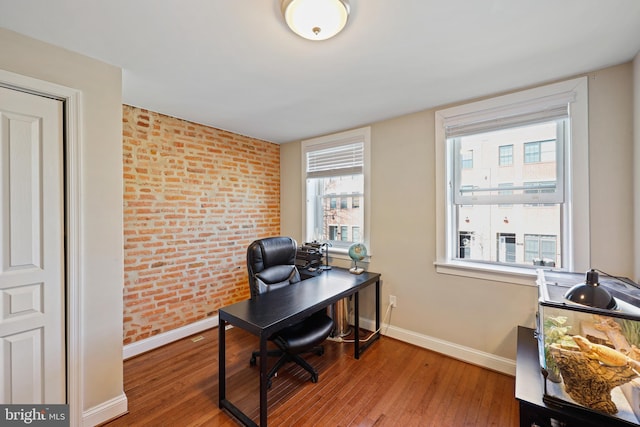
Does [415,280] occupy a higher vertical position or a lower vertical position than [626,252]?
lower

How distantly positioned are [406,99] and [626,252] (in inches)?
76.9

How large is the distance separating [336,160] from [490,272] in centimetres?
210

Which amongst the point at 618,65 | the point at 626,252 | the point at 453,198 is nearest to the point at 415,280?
the point at 453,198

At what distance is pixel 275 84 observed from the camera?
216cm

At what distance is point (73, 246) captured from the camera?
1678 millimetres

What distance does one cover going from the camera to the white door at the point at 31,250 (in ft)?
4.94

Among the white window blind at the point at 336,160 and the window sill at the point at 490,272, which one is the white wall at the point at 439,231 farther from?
the white window blind at the point at 336,160

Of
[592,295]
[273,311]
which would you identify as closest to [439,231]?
[592,295]

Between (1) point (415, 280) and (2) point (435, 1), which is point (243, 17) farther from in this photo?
(1) point (415, 280)

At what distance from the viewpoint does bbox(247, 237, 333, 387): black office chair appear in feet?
6.68

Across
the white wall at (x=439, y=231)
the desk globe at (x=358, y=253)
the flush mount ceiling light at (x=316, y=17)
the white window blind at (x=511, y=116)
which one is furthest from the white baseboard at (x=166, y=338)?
the white window blind at (x=511, y=116)

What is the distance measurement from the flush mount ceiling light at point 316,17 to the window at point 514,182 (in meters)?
1.64

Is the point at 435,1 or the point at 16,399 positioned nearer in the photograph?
the point at 435,1

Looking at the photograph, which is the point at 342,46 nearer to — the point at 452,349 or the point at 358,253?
the point at 358,253
